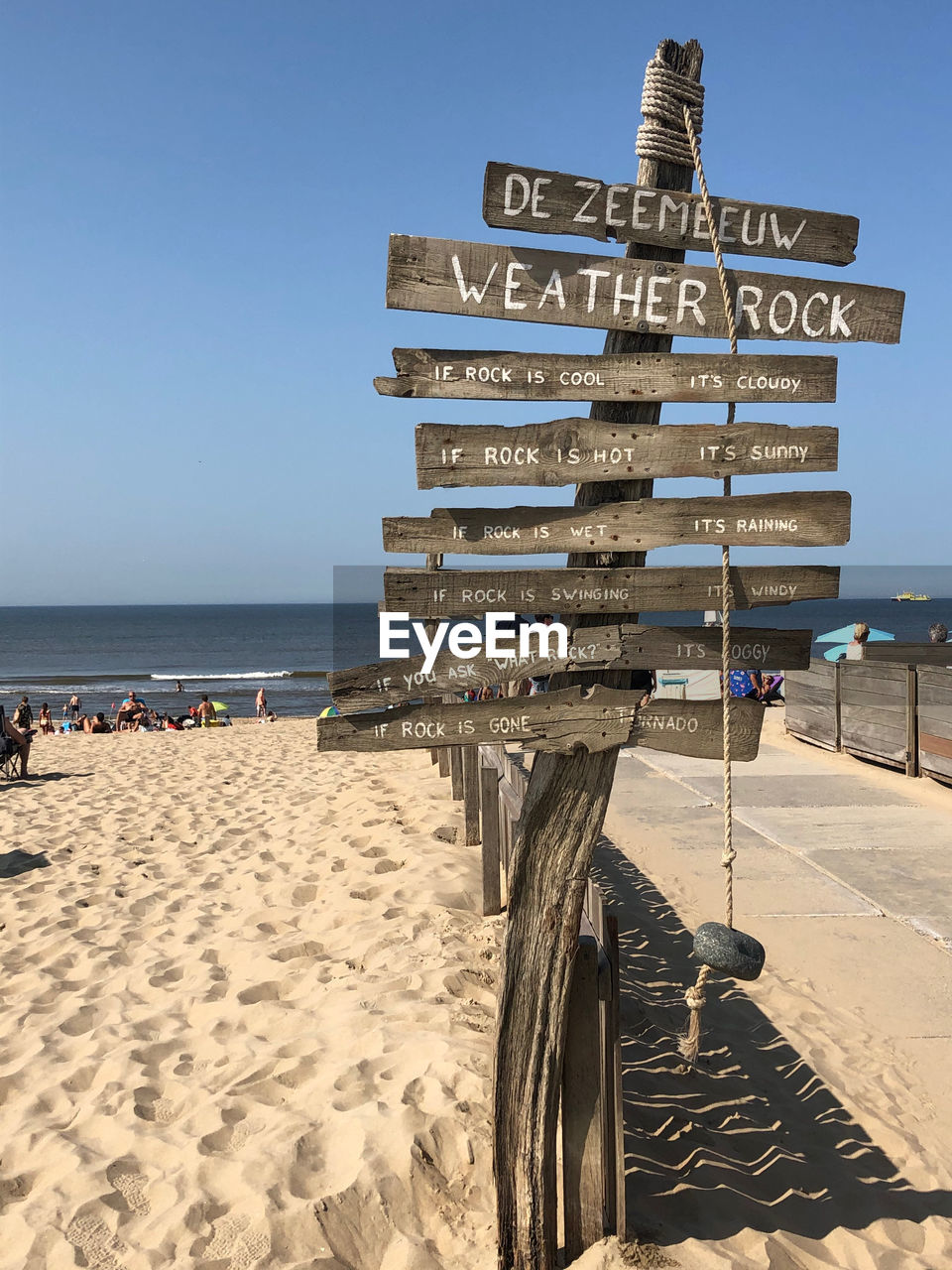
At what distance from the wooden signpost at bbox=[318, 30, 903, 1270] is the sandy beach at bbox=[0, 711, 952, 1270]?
0.56 m

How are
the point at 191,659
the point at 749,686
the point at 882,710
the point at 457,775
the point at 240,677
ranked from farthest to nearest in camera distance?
the point at 191,659 → the point at 240,677 → the point at 749,686 → the point at 882,710 → the point at 457,775

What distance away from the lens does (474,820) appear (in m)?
Answer: 6.56

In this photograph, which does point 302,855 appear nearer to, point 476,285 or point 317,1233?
point 317,1233

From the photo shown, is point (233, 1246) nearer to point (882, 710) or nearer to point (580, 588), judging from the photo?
point (580, 588)

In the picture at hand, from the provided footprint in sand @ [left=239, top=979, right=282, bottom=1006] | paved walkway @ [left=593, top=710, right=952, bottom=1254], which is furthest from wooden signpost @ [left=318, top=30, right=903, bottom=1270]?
footprint in sand @ [left=239, top=979, right=282, bottom=1006]

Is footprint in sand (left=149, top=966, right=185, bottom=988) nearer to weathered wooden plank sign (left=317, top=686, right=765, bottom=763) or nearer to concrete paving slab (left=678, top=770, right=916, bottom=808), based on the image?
weathered wooden plank sign (left=317, top=686, right=765, bottom=763)

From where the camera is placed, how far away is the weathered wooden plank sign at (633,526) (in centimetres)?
244

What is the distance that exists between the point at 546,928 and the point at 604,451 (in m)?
1.40

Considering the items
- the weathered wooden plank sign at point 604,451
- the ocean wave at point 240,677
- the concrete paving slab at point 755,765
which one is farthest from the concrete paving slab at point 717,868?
the ocean wave at point 240,677

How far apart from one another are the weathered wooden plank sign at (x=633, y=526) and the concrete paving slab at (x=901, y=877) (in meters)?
3.95

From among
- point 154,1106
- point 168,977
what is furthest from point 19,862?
point 154,1106

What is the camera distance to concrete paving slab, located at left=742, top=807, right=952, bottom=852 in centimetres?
725

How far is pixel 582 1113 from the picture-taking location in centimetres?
275

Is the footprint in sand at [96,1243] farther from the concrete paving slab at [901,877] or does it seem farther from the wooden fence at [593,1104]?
the concrete paving slab at [901,877]
